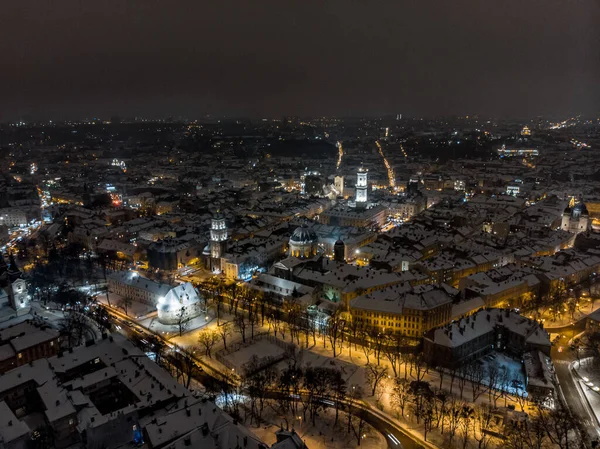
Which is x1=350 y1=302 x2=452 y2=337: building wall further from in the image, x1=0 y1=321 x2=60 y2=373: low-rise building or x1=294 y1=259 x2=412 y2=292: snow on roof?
x1=0 y1=321 x2=60 y2=373: low-rise building

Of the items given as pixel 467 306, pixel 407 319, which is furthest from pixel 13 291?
pixel 467 306

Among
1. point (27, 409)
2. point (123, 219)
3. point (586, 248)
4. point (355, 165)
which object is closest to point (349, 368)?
point (27, 409)

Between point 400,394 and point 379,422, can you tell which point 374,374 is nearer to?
point 400,394

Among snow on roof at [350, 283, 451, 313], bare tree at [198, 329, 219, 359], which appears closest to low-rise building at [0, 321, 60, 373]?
bare tree at [198, 329, 219, 359]

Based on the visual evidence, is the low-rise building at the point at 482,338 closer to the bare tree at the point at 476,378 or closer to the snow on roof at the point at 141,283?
the bare tree at the point at 476,378

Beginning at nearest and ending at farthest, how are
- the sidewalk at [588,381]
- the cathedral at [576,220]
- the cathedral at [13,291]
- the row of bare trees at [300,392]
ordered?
the row of bare trees at [300,392] < the sidewalk at [588,381] < the cathedral at [13,291] < the cathedral at [576,220]

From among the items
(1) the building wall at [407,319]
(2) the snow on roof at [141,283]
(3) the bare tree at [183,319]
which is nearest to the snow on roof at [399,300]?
(1) the building wall at [407,319]

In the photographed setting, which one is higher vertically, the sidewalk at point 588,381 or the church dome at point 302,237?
the church dome at point 302,237

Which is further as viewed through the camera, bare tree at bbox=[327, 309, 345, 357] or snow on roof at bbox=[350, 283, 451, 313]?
snow on roof at bbox=[350, 283, 451, 313]

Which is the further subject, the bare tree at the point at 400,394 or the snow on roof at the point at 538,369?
the snow on roof at the point at 538,369
